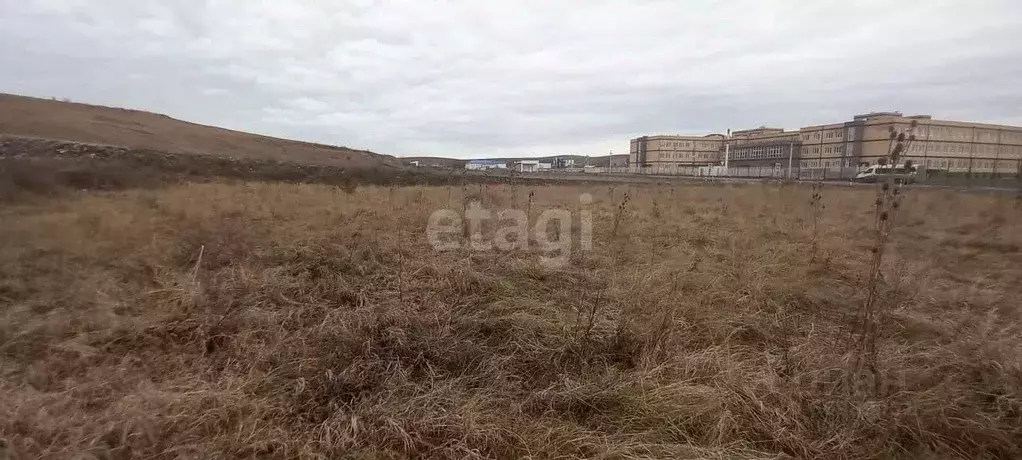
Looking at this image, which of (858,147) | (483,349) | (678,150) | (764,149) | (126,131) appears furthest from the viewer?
(678,150)

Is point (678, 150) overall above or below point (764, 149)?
above

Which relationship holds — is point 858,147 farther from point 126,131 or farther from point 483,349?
point 126,131

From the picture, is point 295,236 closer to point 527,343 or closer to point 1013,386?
point 527,343

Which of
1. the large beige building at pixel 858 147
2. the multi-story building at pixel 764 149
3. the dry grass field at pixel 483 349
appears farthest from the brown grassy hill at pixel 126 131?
the multi-story building at pixel 764 149

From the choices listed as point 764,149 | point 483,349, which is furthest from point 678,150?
point 483,349

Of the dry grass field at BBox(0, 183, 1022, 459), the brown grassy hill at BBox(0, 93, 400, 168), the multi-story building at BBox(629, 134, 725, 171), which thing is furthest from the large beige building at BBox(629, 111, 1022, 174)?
the brown grassy hill at BBox(0, 93, 400, 168)

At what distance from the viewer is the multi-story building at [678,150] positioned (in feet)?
237

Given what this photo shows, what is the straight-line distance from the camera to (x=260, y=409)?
8.11 ft

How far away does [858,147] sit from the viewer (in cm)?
2631

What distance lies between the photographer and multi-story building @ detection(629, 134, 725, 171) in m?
72.2

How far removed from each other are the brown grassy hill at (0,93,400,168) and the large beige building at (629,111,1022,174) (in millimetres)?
31997

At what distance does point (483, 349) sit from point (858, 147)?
3130 centimetres

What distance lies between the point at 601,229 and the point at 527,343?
478 centimetres

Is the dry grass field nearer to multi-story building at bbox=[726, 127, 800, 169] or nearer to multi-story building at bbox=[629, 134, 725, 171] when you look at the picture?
multi-story building at bbox=[726, 127, 800, 169]
